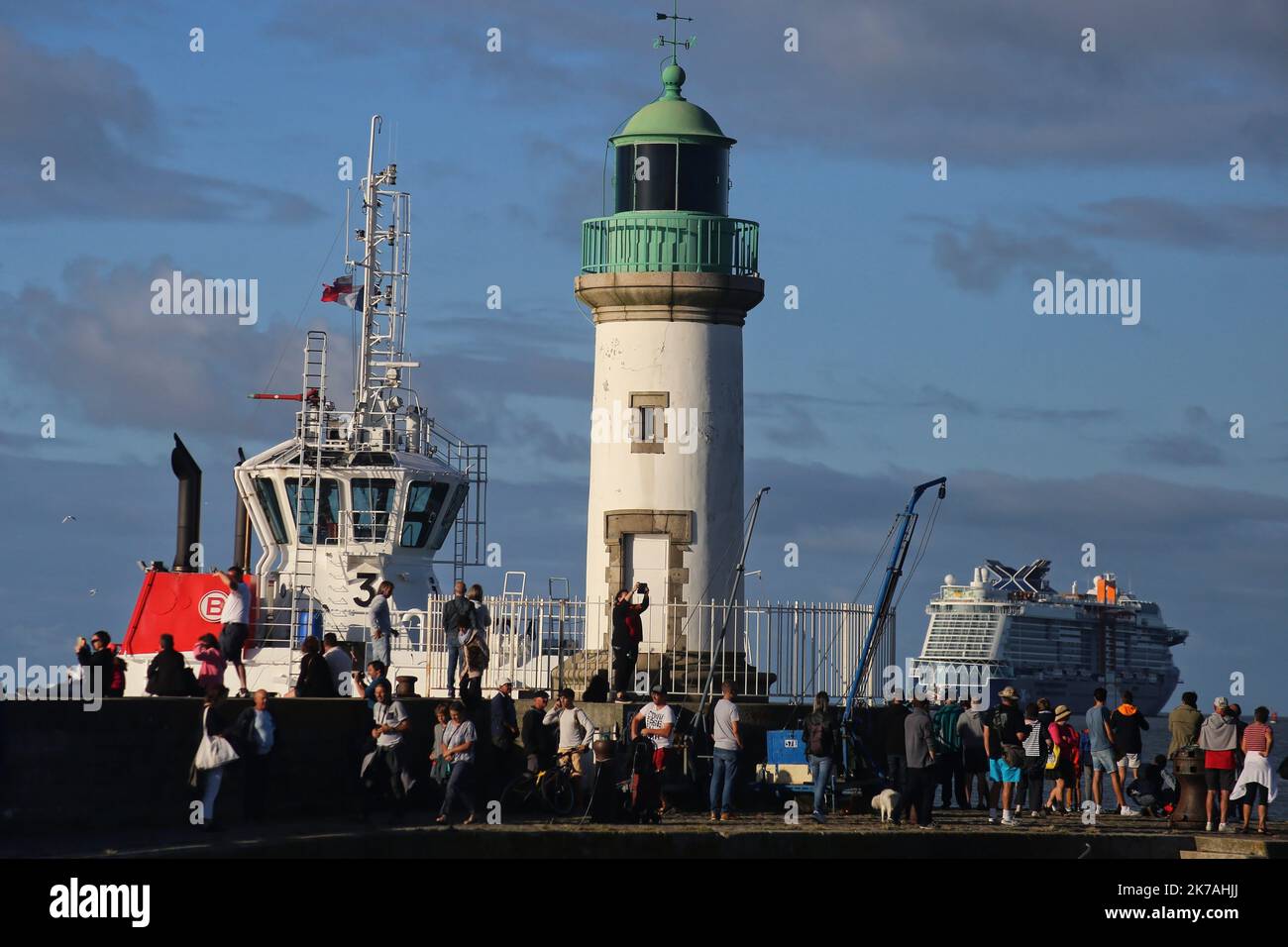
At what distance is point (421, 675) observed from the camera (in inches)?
1335

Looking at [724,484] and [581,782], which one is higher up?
[724,484]

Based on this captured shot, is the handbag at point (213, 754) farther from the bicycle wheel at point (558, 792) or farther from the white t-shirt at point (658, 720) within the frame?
the white t-shirt at point (658, 720)

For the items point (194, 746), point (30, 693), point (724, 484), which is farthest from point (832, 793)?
point (30, 693)

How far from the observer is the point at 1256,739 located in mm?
27375

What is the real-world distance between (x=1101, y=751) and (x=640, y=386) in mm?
7878

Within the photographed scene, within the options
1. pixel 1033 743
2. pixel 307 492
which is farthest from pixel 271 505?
pixel 1033 743

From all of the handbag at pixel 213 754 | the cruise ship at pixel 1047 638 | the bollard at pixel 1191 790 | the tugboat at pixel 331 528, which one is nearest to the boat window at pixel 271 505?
the tugboat at pixel 331 528

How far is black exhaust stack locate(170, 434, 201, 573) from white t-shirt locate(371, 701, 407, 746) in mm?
16411

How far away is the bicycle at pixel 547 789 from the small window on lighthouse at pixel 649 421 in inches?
253

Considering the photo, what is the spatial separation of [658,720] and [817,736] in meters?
1.84

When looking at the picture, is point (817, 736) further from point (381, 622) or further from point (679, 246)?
point (679, 246)

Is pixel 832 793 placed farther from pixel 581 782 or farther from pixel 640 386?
pixel 640 386

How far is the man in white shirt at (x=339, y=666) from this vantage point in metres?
28.6
